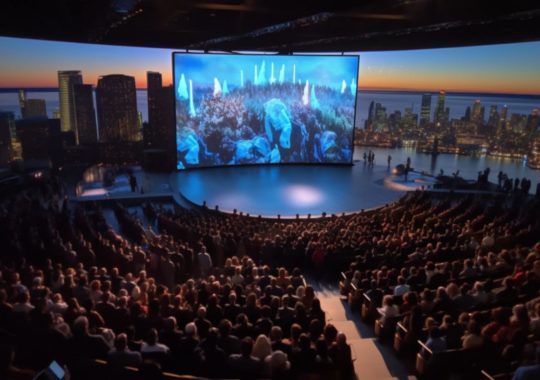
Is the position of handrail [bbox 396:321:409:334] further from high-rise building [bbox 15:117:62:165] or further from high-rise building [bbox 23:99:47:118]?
high-rise building [bbox 23:99:47:118]

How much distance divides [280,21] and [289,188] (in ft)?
22.4

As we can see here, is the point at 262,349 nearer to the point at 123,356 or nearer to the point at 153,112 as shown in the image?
the point at 123,356

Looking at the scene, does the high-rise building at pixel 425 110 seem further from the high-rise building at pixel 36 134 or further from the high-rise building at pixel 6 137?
the high-rise building at pixel 6 137

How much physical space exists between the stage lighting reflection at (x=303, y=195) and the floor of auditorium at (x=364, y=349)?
7.96 metres

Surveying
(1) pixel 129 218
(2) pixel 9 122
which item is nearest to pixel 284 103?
(1) pixel 129 218

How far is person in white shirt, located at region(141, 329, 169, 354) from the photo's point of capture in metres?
4.54

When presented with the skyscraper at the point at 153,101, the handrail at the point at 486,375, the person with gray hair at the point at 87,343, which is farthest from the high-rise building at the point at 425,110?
the person with gray hair at the point at 87,343

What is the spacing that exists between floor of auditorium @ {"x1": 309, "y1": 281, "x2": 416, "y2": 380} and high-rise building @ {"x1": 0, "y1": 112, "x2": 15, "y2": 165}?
129 ft

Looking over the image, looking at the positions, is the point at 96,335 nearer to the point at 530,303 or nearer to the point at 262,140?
the point at 530,303

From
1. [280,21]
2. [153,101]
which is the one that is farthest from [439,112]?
[153,101]

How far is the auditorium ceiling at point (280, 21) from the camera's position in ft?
37.2

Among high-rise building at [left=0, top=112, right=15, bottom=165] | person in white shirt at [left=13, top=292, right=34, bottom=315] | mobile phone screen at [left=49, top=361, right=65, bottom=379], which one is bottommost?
high-rise building at [left=0, top=112, right=15, bottom=165]

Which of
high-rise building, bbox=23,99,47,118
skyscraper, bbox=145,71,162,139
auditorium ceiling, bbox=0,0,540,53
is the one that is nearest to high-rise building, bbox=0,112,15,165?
high-rise building, bbox=23,99,47,118

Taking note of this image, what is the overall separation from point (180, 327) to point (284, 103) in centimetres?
1778
